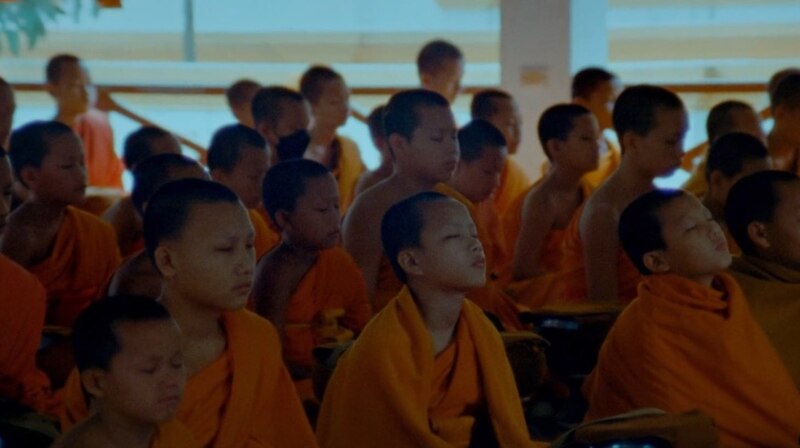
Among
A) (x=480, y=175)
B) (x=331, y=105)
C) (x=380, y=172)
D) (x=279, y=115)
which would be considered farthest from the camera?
(x=331, y=105)

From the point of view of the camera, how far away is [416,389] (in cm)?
354

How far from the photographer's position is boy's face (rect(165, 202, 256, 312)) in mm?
3312

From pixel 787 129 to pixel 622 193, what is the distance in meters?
1.39

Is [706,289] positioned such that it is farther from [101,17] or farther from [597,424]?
[101,17]

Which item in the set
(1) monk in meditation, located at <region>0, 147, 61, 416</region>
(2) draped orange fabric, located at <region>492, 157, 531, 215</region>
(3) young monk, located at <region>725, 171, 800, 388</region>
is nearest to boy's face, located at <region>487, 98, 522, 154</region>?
(2) draped orange fabric, located at <region>492, 157, 531, 215</region>

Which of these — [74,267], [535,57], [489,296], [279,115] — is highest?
[535,57]

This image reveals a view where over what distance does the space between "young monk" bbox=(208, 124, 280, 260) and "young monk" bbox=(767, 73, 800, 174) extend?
2232 millimetres

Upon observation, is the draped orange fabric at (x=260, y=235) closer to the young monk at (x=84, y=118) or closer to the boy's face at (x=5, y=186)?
the boy's face at (x=5, y=186)

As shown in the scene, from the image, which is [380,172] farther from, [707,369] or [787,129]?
[707,369]

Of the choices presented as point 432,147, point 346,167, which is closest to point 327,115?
point 346,167

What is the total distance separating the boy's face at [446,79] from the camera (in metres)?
7.81

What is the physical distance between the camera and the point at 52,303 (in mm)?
5035

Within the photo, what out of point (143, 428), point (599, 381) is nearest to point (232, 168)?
point (599, 381)

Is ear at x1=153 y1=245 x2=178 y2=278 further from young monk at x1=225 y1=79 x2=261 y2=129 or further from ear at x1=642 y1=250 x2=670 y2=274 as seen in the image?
young monk at x1=225 y1=79 x2=261 y2=129
